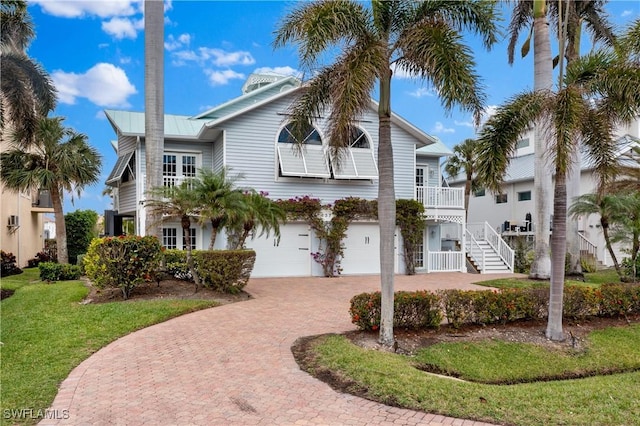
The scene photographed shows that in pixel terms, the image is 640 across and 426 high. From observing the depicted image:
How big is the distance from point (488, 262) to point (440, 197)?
3997 millimetres

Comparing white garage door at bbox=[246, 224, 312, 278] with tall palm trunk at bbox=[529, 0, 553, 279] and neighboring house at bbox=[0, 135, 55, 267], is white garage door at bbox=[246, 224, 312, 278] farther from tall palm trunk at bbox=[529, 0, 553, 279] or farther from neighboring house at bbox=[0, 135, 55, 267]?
neighboring house at bbox=[0, 135, 55, 267]

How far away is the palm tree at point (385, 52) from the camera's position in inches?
279

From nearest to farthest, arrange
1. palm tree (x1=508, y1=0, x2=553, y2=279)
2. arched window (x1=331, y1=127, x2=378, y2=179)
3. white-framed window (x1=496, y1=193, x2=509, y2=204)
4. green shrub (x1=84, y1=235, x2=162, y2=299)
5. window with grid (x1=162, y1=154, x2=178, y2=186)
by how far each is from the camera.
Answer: green shrub (x1=84, y1=235, x2=162, y2=299) < palm tree (x1=508, y1=0, x2=553, y2=279) < window with grid (x1=162, y1=154, x2=178, y2=186) < arched window (x1=331, y1=127, x2=378, y2=179) < white-framed window (x1=496, y1=193, x2=509, y2=204)

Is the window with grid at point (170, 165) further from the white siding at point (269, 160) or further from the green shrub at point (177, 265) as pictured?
the green shrub at point (177, 265)

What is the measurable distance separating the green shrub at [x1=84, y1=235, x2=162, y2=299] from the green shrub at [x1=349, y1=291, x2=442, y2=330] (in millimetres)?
6357

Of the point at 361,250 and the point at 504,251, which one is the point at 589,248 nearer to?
the point at 504,251

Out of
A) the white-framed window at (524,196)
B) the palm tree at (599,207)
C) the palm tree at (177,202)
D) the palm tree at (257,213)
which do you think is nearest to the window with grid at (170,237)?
the palm tree at (257,213)

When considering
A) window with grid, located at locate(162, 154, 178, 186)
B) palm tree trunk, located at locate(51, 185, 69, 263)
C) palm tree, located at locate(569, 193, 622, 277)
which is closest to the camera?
palm tree, located at locate(569, 193, 622, 277)

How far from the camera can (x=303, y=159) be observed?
18547mm

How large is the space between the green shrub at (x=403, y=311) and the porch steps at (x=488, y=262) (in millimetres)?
13326

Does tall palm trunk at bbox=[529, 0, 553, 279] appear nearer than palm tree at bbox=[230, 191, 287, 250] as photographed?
No

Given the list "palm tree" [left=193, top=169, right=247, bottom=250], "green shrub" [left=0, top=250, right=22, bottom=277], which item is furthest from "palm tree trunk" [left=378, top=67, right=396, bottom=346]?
"green shrub" [left=0, top=250, right=22, bottom=277]

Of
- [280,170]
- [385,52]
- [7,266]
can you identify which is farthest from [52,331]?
[7,266]

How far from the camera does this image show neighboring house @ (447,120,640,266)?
24.5m
